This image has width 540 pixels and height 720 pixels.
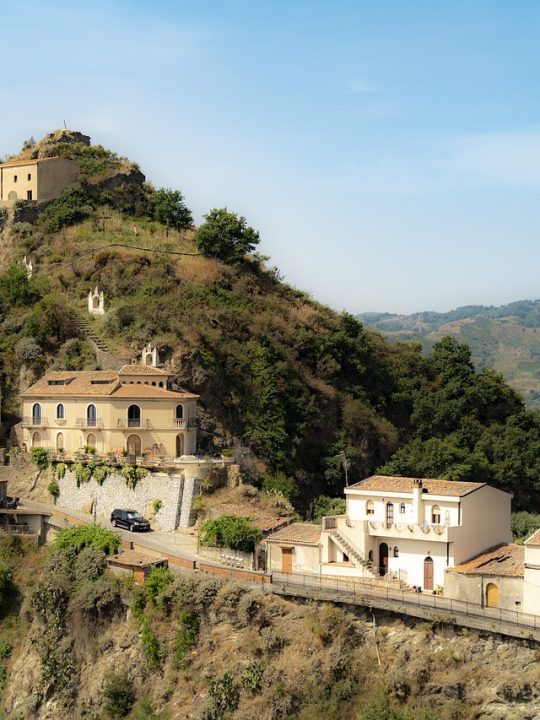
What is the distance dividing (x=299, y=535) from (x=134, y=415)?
12.2 meters

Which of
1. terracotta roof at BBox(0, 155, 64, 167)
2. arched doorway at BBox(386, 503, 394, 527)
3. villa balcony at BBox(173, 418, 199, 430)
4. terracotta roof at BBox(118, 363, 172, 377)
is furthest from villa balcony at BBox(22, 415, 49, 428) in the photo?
terracotta roof at BBox(0, 155, 64, 167)

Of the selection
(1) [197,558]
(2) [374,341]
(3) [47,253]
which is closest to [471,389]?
(2) [374,341]

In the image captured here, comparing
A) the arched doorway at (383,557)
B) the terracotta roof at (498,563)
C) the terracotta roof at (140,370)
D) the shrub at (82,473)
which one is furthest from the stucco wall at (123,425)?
the terracotta roof at (498,563)

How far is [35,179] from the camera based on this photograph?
287 feet

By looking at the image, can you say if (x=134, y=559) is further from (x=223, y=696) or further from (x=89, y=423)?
(x=89, y=423)

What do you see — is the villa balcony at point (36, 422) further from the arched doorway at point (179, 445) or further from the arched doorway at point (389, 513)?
the arched doorway at point (389, 513)

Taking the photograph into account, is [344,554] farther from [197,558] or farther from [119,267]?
[119,267]

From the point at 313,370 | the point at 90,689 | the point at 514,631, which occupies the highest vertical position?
the point at 313,370

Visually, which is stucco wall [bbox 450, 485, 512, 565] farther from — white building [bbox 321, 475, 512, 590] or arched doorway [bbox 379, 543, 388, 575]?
arched doorway [bbox 379, 543, 388, 575]

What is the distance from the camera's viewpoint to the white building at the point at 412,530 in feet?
156

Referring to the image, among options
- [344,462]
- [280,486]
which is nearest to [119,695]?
[280,486]

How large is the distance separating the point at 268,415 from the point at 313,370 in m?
9.73

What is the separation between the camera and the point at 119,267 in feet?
252

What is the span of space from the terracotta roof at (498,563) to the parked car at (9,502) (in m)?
21.5
